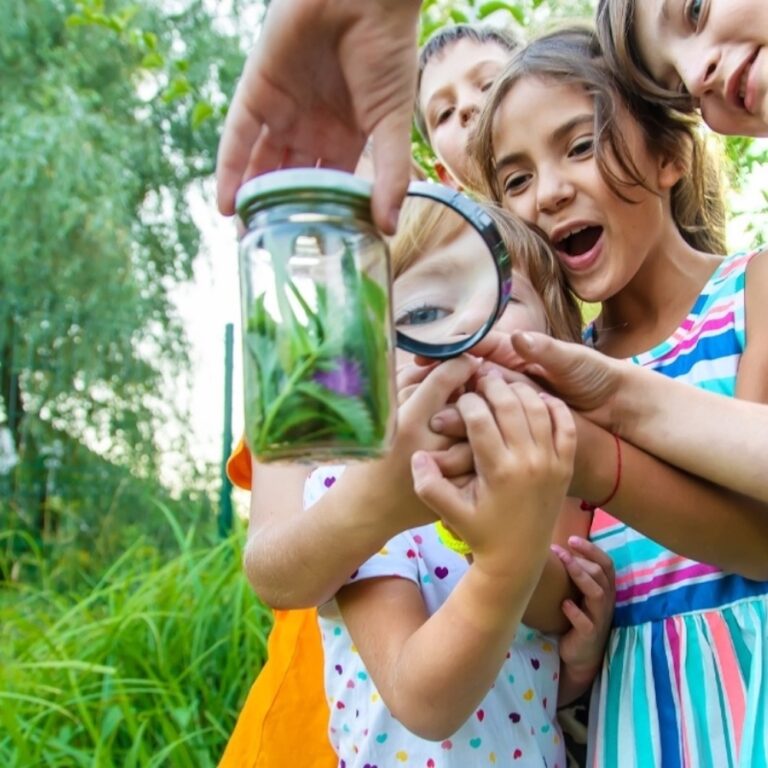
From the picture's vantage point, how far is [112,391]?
23.8 ft

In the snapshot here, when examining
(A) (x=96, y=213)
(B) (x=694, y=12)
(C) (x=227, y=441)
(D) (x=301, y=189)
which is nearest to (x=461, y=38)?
(B) (x=694, y=12)

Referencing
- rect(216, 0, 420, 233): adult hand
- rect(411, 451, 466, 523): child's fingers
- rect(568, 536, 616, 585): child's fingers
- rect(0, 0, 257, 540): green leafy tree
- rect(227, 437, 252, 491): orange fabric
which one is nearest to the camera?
rect(216, 0, 420, 233): adult hand

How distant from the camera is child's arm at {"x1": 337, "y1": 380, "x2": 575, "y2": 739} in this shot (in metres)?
1.13

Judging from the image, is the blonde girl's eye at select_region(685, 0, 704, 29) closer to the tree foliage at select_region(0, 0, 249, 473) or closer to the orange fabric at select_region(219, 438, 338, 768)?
the orange fabric at select_region(219, 438, 338, 768)

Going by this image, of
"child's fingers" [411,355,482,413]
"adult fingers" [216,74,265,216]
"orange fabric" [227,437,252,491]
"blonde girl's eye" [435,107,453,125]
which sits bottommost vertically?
"orange fabric" [227,437,252,491]

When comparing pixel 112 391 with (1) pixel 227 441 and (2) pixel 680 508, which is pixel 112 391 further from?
(2) pixel 680 508

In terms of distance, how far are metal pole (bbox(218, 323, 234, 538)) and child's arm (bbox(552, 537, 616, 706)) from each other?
10.1ft

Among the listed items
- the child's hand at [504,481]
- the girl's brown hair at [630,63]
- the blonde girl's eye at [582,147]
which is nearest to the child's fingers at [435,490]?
the child's hand at [504,481]

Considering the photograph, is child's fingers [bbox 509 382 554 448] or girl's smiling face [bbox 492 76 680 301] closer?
child's fingers [bbox 509 382 554 448]

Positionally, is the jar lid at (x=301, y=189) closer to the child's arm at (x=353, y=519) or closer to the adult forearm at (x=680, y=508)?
the child's arm at (x=353, y=519)

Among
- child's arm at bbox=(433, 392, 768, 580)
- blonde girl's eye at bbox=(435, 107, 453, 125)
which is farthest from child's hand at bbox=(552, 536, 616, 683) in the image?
blonde girl's eye at bbox=(435, 107, 453, 125)

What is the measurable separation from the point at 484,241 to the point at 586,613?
26.7 inches

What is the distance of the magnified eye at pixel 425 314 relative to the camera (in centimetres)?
125

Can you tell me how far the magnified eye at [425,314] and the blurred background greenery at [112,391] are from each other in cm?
146
